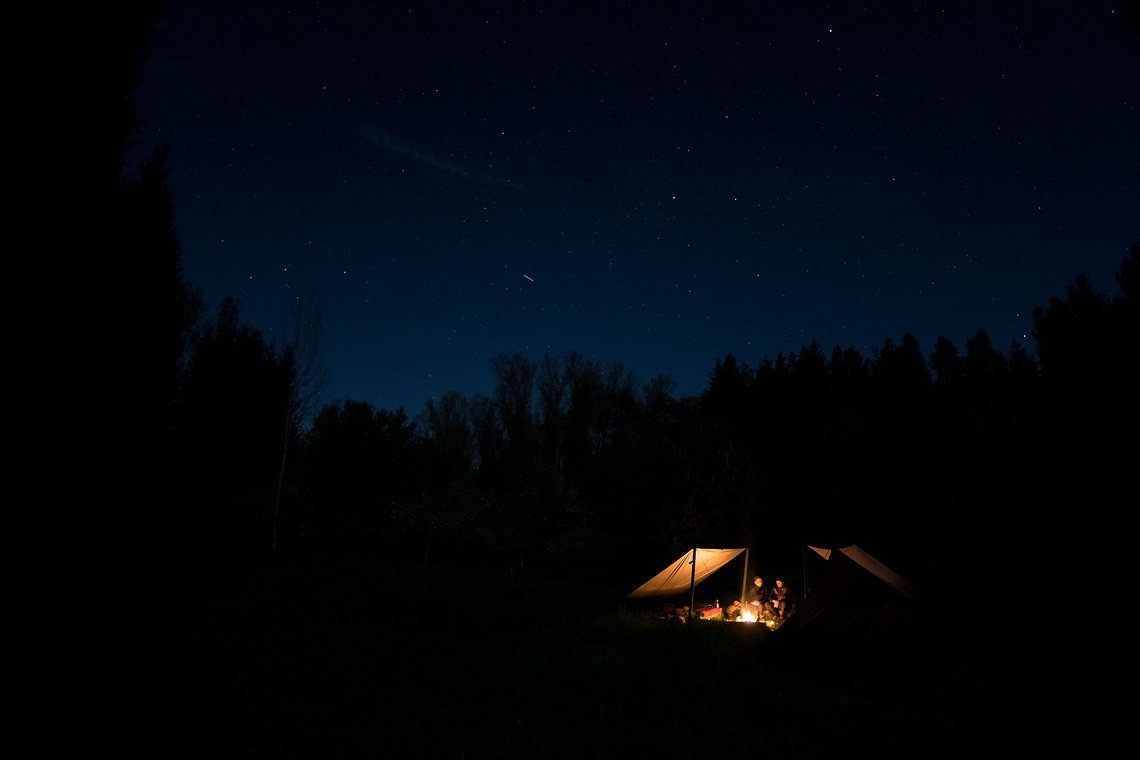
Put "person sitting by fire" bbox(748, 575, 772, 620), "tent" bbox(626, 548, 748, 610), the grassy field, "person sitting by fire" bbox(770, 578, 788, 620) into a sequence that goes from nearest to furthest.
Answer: the grassy field, "person sitting by fire" bbox(770, 578, 788, 620), "person sitting by fire" bbox(748, 575, 772, 620), "tent" bbox(626, 548, 748, 610)

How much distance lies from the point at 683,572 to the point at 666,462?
4819 mm

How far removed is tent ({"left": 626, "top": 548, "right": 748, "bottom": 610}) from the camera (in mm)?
14375

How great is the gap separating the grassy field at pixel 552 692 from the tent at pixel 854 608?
30cm

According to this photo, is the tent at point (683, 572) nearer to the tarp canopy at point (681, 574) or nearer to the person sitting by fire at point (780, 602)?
the tarp canopy at point (681, 574)

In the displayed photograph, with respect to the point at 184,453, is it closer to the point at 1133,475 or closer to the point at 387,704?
the point at 387,704

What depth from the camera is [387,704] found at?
5820 millimetres

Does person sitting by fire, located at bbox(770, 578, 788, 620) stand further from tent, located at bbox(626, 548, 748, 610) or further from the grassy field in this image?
the grassy field

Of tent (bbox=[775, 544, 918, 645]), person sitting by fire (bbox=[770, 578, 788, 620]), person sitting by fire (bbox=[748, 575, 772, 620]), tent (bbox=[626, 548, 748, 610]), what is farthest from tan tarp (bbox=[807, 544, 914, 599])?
→ tent (bbox=[626, 548, 748, 610])

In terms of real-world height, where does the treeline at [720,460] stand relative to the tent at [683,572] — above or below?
above

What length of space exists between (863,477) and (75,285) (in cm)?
2849

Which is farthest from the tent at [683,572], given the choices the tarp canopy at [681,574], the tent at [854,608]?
the tent at [854,608]

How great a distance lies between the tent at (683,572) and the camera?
14.4 meters

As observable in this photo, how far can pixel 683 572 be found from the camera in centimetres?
1480

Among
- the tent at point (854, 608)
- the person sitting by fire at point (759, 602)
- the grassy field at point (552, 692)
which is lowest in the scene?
the grassy field at point (552, 692)
